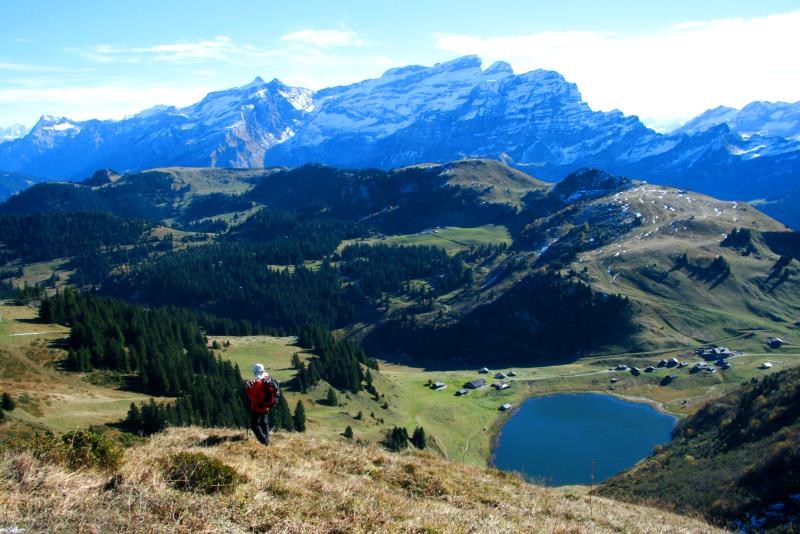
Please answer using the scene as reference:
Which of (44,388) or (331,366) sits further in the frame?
(331,366)

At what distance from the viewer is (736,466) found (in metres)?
55.2

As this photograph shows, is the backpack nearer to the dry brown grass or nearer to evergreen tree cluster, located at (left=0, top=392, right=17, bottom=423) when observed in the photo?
the dry brown grass

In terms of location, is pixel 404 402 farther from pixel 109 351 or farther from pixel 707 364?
pixel 707 364

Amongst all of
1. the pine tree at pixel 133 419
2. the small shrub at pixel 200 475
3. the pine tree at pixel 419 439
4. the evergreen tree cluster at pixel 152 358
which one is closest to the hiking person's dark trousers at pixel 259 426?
the small shrub at pixel 200 475

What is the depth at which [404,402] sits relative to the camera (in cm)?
14538

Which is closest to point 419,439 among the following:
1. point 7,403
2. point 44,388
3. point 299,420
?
point 299,420

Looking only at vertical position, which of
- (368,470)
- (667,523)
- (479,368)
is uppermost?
(368,470)

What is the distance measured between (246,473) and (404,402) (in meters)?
132

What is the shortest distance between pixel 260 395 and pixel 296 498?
7722 millimetres

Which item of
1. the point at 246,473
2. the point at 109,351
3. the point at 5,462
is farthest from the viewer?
the point at 109,351

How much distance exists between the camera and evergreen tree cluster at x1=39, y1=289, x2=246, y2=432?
301 feet

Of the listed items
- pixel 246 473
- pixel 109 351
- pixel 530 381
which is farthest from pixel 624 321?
pixel 246 473

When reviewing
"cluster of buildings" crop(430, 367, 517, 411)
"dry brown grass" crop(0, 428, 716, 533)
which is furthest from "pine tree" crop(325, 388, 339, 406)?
"dry brown grass" crop(0, 428, 716, 533)

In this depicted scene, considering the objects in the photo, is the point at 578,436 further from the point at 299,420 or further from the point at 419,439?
the point at 299,420
